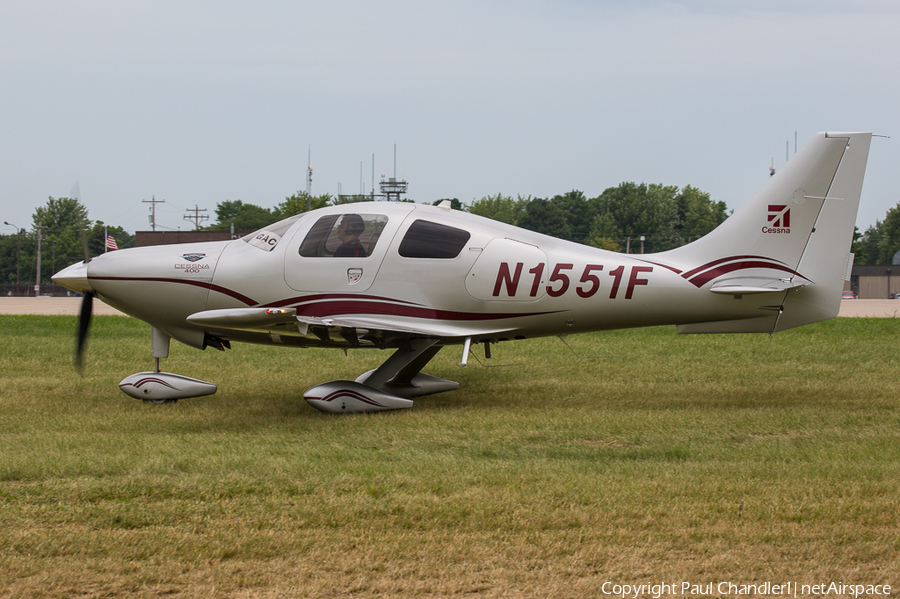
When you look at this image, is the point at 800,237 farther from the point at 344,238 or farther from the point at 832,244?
the point at 344,238

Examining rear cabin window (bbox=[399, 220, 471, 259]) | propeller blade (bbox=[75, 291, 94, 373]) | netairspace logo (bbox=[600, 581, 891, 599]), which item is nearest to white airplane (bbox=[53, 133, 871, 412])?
rear cabin window (bbox=[399, 220, 471, 259])

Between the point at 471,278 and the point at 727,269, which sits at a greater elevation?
the point at 727,269

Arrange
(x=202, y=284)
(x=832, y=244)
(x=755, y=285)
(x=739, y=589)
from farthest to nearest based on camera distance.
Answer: (x=202, y=284), (x=755, y=285), (x=832, y=244), (x=739, y=589)

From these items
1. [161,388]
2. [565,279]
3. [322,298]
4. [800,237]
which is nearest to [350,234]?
[322,298]

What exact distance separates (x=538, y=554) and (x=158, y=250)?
24.1ft

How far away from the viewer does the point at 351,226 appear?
31.3ft

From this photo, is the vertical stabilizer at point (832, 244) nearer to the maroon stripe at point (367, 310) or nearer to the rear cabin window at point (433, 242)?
the maroon stripe at point (367, 310)

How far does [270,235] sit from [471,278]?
2594 millimetres

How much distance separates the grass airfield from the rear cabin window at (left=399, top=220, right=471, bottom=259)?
1.89 meters

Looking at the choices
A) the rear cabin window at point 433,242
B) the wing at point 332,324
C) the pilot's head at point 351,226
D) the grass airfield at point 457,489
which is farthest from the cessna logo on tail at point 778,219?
the pilot's head at point 351,226

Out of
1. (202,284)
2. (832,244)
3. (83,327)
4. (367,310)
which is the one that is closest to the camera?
(832,244)

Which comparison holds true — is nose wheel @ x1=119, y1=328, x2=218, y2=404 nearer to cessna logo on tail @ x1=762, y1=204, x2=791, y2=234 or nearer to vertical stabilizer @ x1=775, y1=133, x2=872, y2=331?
cessna logo on tail @ x1=762, y1=204, x2=791, y2=234

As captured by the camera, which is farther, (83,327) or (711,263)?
(83,327)

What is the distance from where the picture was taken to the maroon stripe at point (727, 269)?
9.27 metres
